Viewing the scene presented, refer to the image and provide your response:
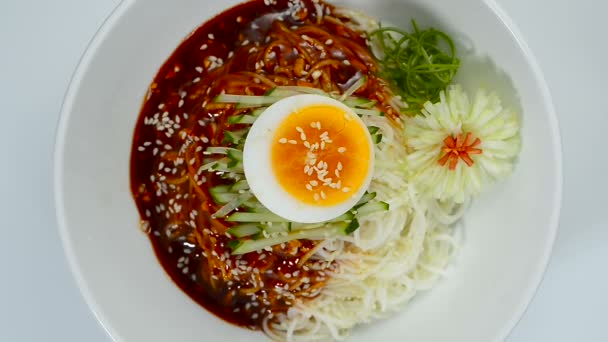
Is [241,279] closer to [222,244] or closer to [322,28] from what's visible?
[222,244]

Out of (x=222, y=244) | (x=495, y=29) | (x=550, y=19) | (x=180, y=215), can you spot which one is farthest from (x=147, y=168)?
(x=550, y=19)

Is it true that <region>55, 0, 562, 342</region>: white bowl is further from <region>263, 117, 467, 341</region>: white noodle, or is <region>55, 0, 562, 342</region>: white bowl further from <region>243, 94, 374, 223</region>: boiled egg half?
<region>243, 94, 374, 223</region>: boiled egg half

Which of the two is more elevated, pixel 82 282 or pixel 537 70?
pixel 537 70

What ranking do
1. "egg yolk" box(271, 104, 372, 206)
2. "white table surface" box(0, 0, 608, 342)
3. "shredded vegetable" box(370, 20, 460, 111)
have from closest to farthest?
"egg yolk" box(271, 104, 372, 206) → "shredded vegetable" box(370, 20, 460, 111) → "white table surface" box(0, 0, 608, 342)

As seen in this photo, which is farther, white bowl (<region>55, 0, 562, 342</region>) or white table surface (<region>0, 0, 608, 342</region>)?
white table surface (<region>0, 0, 608, 342</region>)

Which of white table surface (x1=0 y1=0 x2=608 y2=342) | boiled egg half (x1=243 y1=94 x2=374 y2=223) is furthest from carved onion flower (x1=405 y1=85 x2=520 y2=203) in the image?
white table surface (x1=0 y1=0 x2=608 y2=342)

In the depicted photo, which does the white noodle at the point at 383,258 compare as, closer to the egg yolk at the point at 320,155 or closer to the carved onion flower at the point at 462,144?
the carved onion flower at the point at 462,144
